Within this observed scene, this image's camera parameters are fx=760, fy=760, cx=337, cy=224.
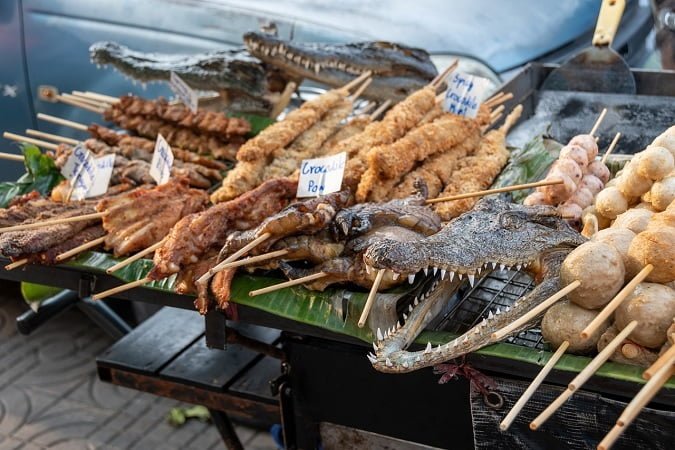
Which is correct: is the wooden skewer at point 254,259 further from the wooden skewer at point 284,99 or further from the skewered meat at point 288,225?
the wooden skewer at point 284,99

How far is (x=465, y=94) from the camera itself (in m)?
4.65

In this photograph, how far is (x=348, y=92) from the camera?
538cm

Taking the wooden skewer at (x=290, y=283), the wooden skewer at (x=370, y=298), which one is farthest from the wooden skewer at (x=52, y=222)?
the wooden skewer at (x=370, y=298)

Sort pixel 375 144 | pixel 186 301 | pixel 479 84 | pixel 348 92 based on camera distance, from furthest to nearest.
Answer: pixel 348 92 < pixel 479 84 < pixel 375 144 < pixel 186 301

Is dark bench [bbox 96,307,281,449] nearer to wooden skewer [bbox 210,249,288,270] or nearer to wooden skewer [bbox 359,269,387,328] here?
wooden skewer [bbox 210,249,288,270]

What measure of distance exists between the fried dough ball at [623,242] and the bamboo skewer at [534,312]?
0.24 m

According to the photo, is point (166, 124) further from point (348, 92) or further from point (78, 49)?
point (78, 49)

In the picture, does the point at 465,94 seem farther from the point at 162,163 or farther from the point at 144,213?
the point at 144,213

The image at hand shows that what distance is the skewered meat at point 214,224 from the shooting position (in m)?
3.26

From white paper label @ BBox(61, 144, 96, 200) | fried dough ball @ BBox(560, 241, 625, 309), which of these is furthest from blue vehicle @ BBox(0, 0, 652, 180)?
fried dough ball @ BBox(560, 241, 625, 309)

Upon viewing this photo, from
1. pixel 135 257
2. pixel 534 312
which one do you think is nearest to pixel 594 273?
pixel 534 312

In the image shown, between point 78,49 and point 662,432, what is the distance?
6.70 meters

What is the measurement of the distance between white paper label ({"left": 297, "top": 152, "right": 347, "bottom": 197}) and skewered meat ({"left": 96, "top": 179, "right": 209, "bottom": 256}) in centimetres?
66

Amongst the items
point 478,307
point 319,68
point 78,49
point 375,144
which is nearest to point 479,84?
point 375,144
